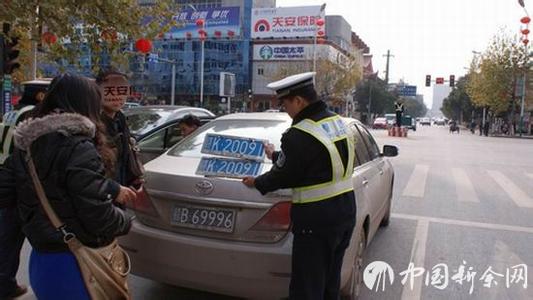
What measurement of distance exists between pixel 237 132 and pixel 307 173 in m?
1.62

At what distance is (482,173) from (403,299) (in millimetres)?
9924

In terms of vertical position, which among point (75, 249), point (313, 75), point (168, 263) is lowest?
point (168, 263)

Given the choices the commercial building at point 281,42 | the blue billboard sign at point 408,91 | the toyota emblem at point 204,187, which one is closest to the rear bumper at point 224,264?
the toyota emblem at point 204,187

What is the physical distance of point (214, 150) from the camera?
3758mm

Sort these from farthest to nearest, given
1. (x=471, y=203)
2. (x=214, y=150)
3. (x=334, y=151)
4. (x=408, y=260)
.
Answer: (x=471, y=203) < (x=408, y=260) < (x=214, y=150) < (x=334, y=151)

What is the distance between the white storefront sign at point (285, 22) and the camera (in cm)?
7112

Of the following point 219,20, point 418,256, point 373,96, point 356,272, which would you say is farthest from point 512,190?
point 373,96

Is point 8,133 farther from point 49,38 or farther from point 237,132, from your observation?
point 49,38

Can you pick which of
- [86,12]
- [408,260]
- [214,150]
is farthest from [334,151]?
[86,12]

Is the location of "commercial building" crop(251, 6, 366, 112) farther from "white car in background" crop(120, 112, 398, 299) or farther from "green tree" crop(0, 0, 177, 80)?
"white car in background" crop(120, 112, 398, 299)

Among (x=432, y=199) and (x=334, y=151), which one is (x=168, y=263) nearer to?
(x=334, y=151)

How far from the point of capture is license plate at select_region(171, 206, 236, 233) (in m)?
3.41

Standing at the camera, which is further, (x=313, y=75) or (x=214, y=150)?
(x=214, y=150)

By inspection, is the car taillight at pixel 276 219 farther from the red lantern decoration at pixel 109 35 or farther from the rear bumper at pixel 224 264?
the red lantern decoration at pixel 109 35
